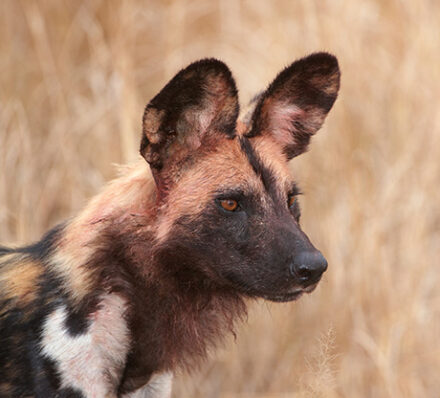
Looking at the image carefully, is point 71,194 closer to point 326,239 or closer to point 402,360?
point 326,239

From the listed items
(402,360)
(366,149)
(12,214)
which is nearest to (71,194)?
(12,214)

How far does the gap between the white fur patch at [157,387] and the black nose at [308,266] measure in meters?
0.45

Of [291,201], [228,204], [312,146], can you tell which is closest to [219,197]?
[228,204]

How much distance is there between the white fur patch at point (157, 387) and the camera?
1.96 m

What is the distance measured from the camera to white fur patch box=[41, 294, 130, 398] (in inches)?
70.1

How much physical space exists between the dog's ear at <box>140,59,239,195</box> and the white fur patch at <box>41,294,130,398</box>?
34cm

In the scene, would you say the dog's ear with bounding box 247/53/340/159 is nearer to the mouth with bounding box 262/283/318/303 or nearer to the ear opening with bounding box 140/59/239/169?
the ear opening with bounding box 140/59/239/169

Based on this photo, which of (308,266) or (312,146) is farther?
(312,146)

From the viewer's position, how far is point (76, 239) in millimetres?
1925

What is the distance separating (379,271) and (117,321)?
5.31 ft

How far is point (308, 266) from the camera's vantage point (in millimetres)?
1762

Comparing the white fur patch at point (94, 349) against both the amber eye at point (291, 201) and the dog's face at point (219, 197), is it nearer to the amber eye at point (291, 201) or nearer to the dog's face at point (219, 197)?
the dog's face at point (219, 197)

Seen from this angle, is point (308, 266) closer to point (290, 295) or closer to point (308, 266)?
point (308, 266)

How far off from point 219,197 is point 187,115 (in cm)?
21
